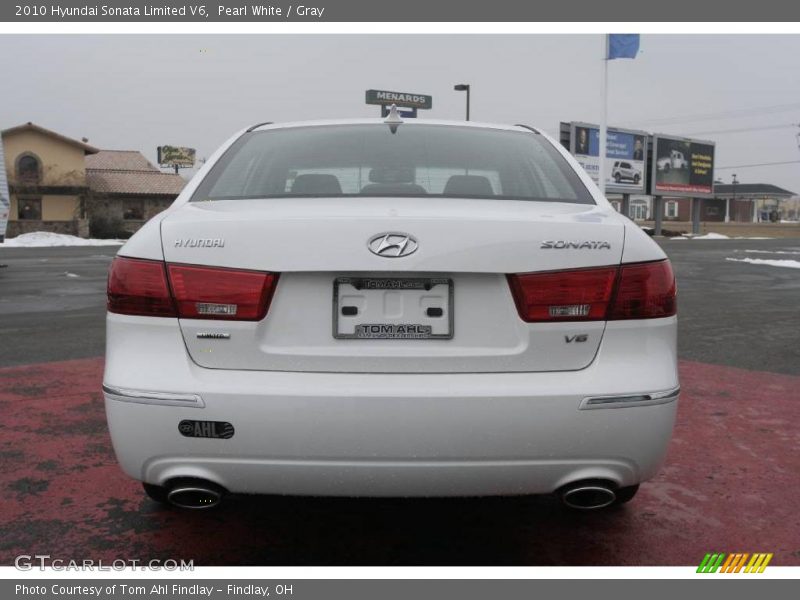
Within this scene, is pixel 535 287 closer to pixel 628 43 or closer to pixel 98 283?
pixel 98 283

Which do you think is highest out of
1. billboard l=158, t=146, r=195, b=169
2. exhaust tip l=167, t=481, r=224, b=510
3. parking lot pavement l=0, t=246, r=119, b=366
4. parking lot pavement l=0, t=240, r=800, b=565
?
billboard l=158, t=146, r=195, b=169

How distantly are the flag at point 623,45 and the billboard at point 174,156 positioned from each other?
7412cm

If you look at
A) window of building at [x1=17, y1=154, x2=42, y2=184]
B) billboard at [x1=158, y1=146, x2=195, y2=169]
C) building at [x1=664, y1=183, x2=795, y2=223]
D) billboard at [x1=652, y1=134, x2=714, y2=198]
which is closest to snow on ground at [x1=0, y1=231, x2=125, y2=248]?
window of building at [x1=17, y1=154, x2=42, y2=184]

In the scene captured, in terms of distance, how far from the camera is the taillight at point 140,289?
8.16ft

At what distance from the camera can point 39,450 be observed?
4.13 m

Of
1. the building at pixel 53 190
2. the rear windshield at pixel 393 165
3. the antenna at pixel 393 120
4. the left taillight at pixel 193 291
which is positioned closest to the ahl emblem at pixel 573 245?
the rear windshield at pixel 393 165

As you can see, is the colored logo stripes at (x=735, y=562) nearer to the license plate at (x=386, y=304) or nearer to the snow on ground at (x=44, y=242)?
the license plate at (x=386, y=304)

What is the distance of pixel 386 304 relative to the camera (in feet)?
8.04

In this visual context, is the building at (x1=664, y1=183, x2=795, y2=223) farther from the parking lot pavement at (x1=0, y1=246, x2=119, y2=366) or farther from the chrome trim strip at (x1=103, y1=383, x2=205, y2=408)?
the chrome trim strip at (x1=103, y1=383, x2=205, y2=408)

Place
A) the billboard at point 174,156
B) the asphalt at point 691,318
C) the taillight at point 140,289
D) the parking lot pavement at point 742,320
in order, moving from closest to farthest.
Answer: the taillight at point 140,289 < the parking lot pavement at point 742,320 < the asphalt at point 691,318 < the billboard at point 174,156

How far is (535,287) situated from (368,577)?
1147 millimetres

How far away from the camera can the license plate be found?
96.2 inches

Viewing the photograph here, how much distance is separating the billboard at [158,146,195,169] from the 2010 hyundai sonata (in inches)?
3575

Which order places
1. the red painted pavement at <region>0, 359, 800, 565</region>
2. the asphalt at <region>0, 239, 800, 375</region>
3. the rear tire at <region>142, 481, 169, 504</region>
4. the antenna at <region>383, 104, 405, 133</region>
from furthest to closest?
the asphalt at <region>0, 239, 800, 375</region>
the antenna at <region>383, 104, 405, 133</region>
the red painted pavement at <region>0, 359, 800, 565</region>
the rear tire at <region>142, 481, 169, 504</region>
